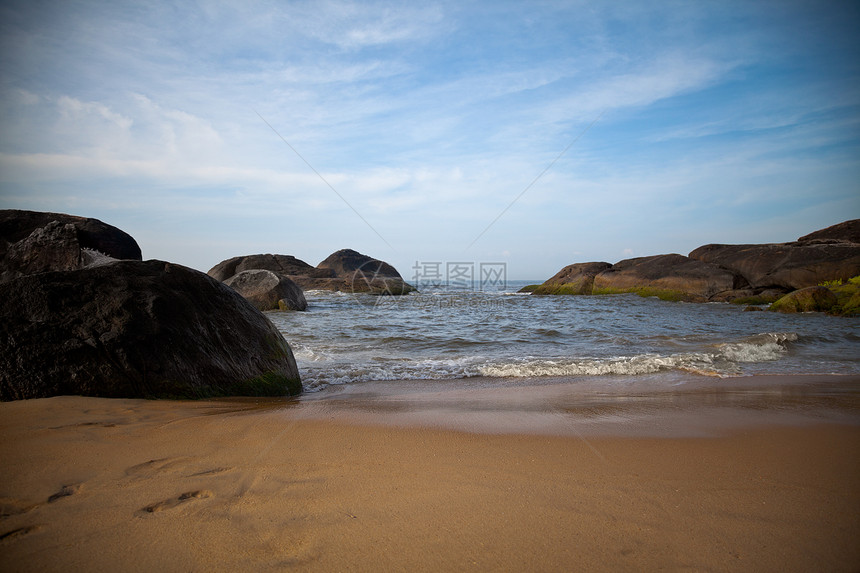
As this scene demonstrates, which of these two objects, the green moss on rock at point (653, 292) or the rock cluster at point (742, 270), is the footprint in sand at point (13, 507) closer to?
the rock cluster at point (742, 270)

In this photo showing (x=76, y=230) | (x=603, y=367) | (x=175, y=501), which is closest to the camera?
(x=175, y=501)

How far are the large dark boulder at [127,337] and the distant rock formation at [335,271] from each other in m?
22.4

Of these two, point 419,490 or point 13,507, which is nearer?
point 13,507

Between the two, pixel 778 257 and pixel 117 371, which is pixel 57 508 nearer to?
pixel 117 371

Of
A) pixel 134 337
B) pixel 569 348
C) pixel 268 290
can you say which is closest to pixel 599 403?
→ pixel 569 348

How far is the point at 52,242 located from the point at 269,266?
956 inches

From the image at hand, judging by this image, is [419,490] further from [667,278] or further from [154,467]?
[667,278]

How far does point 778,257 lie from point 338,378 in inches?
878

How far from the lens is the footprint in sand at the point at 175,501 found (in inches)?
75.4

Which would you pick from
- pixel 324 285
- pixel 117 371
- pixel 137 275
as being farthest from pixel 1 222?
pixel 324 285

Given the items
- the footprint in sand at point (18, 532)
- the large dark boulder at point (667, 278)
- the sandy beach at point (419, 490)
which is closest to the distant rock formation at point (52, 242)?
the sandy beach at point (419, 490)

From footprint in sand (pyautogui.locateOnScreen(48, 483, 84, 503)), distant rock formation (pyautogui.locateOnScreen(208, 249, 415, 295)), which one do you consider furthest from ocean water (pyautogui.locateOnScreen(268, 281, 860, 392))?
distant rock formation (pyautogui.locateOnScreen(208, 249, 415, 295))

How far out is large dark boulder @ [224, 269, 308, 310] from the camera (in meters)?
16.7

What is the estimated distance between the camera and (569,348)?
7926 millimetres
